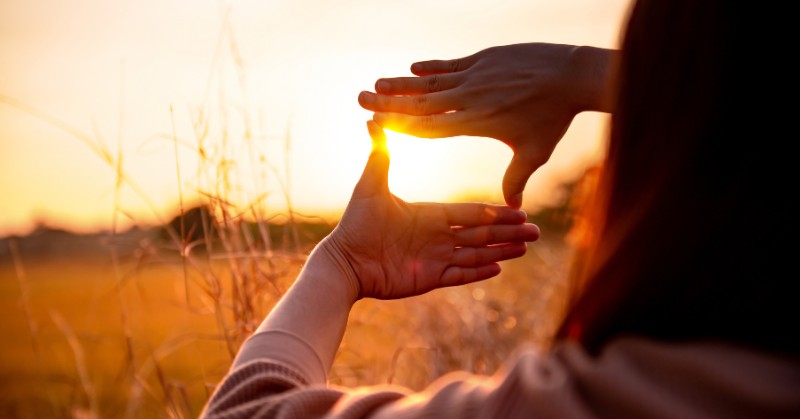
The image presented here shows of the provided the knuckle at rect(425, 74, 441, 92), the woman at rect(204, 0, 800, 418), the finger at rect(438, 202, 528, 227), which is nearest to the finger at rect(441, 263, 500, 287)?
the finger at rect(438, 202, 528, 227)

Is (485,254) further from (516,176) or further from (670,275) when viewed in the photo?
(670,275)

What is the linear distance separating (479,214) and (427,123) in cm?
26

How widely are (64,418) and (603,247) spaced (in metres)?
4.64

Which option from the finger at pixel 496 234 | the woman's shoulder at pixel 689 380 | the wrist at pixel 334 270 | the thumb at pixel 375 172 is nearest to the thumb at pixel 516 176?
the finger at pixel 496 234

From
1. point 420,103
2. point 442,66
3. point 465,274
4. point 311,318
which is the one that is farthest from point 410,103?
point 311,318

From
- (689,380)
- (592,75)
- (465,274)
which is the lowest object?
(465,274)

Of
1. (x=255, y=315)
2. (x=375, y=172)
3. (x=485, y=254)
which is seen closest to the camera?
(x=375, y=172)

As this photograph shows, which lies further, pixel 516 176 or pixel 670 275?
pixel 516 176

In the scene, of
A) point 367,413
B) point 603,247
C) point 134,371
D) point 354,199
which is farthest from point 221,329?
point 603,247

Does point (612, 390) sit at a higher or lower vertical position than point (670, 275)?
lower

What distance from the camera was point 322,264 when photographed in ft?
5.06

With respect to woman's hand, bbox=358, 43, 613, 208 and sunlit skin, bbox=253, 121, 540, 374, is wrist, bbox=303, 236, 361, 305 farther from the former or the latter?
woman's hand, bbox=358, 43, 613, 208

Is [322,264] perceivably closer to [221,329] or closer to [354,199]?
[354,199]

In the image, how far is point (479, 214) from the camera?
1808 millimetres
